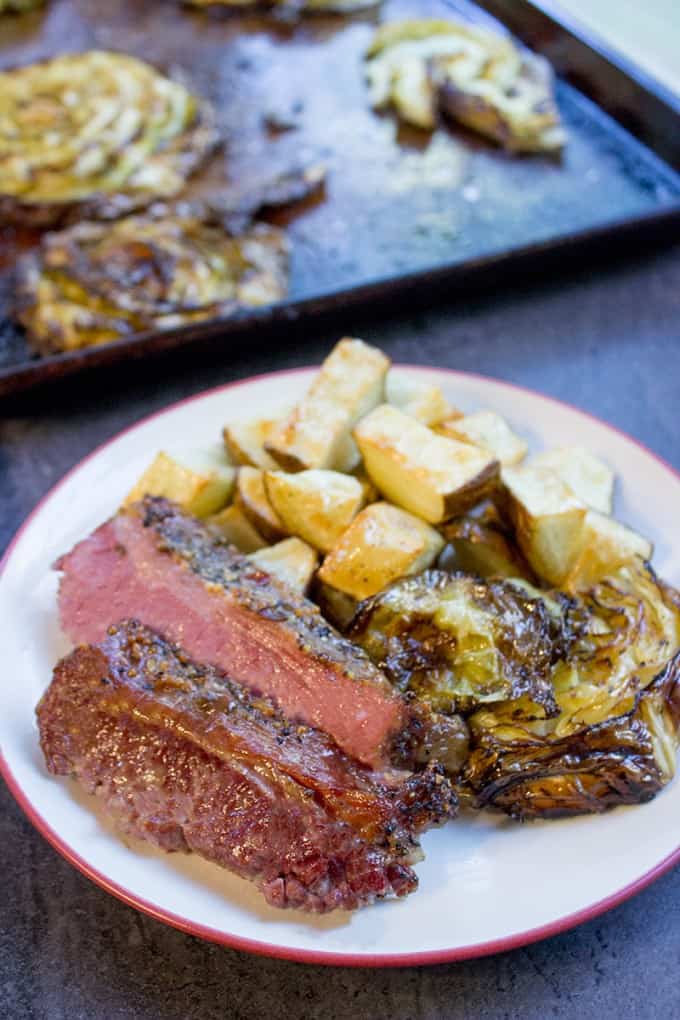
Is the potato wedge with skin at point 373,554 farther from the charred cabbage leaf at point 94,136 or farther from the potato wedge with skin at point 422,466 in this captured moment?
the charred cabbage leaf at point 94,136

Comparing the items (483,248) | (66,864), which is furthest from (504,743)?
(483,248)

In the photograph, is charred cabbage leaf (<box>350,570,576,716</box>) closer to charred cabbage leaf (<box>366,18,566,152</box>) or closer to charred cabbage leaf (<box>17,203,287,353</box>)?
charred cabbage leaf (<box>17,203,287,353</box>)

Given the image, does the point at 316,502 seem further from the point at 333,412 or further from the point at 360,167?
the point at 360,167

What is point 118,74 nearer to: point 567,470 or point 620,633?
point 567,470

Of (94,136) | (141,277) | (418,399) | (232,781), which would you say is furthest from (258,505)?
(94,136)

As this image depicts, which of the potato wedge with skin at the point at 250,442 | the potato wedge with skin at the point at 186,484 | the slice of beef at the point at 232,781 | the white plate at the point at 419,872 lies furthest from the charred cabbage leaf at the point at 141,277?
the slice of beef at the point at 232,781
